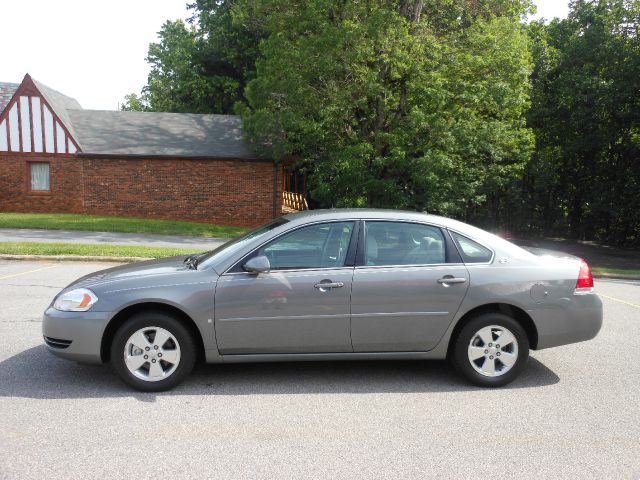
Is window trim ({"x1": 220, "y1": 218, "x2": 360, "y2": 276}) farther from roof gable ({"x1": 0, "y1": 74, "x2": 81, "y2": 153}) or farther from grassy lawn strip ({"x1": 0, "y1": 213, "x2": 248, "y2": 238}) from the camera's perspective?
roof gable ({"x1": 0, "y1": 74, "x2": 81, "y2": 153})

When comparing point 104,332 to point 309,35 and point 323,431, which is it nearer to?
point 323,431

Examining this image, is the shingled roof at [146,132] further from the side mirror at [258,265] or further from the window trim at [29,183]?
the side mirror at [258,265]

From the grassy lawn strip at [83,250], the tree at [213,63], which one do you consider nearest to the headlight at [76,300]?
the grassy lawn strip at [83,250]

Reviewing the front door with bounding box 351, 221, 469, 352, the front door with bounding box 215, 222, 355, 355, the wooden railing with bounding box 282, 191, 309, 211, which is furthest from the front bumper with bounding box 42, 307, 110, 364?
the wooden railing with bounding box 282, 191, 309, 211

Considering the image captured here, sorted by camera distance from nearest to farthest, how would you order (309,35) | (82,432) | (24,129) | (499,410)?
(82,432) → (499,410) → (309,35) → (24,129)

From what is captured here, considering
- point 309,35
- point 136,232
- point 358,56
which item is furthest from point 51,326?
point 309,35

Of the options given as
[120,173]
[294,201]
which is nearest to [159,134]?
[120,173]

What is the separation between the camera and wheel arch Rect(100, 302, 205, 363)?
4.51 meters

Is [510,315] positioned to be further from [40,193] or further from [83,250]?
[40,193]

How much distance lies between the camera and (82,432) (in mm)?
3715

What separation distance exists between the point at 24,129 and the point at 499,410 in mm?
25584

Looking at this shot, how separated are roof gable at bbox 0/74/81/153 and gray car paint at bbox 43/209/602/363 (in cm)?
2246

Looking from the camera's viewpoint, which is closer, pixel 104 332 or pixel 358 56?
pixel 104 332

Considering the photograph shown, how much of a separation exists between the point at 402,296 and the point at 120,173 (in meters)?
22.8
